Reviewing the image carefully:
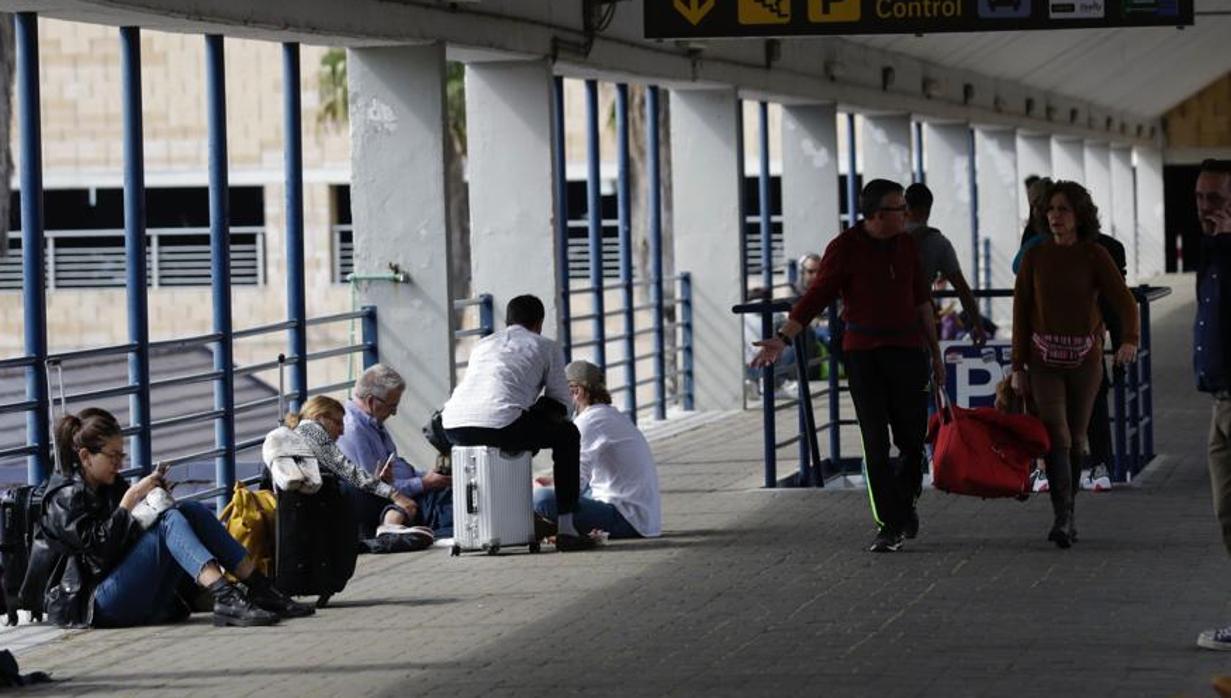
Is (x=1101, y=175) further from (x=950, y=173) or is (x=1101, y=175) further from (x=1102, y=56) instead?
(x=950, y=173)

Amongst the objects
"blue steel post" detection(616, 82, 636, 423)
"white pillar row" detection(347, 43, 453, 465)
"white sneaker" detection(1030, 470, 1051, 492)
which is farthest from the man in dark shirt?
"blue steel post" detection(616, 82, 636, 423)

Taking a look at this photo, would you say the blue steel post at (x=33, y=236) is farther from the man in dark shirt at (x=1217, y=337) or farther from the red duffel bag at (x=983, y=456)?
the man in dark shirt at (x=1217, y=337)

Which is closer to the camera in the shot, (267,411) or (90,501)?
(90,501)

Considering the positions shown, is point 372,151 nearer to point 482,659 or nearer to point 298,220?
point 298,220

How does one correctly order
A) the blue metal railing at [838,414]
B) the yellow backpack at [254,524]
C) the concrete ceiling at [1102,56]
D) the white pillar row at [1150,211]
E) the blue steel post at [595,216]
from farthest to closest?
the white pillar row at [1150,211] → the concrete ceiling at [1102,56] → the blue steel post at [595,216] → the blue metal railing at [838,414] → the yellow backpack at [254,524]

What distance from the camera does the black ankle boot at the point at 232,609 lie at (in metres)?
9.61

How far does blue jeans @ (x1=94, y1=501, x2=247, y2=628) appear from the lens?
9.49 meters

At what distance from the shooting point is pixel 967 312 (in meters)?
12.8

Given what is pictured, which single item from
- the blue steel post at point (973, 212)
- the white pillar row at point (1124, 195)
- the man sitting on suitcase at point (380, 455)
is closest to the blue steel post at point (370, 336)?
the man sitting on suitcase at point (380, 455)

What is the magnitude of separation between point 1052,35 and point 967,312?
17.3 metres

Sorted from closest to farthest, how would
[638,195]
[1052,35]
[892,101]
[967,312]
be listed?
[967,312]
[892,101]
[1052,35]
[638,195]

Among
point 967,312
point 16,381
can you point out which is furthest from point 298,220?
point 16,381

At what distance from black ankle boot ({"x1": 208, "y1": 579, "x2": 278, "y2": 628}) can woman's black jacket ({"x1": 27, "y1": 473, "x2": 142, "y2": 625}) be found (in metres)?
0.37

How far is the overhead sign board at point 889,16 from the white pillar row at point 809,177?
949cm
